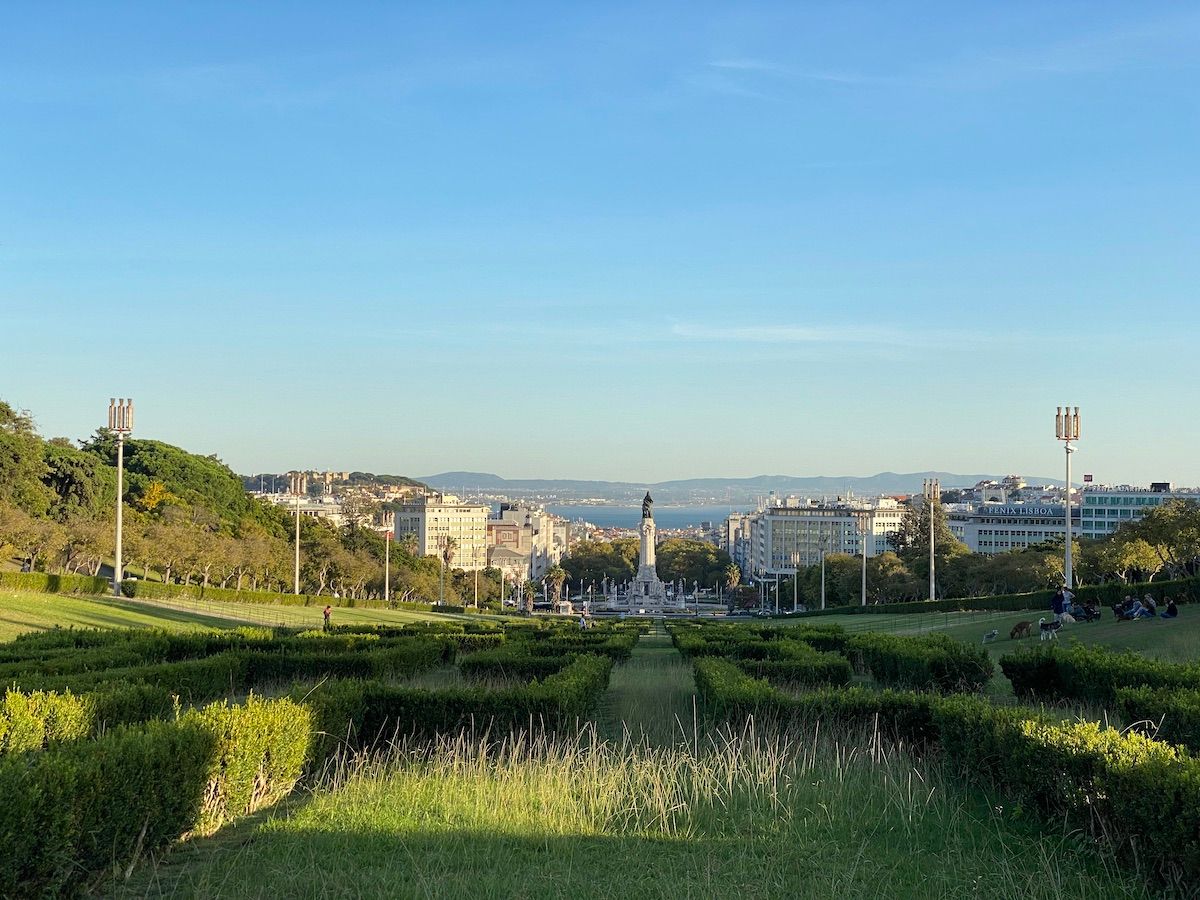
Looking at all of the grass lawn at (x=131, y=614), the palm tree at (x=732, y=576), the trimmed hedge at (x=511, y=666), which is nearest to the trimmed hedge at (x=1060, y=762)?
the trimmed hedge at (x=511, y=666)

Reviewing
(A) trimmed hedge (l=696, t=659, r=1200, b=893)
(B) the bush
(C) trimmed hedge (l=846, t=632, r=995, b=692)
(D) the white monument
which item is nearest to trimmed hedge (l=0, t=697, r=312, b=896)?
(A) trimmed hedge (l=696, t=659, r=1200, b=893)

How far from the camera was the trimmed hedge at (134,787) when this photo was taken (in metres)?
6.54

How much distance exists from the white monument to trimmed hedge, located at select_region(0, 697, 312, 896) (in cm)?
9745

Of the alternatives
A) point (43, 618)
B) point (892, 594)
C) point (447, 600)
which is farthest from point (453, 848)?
point (447, 600)

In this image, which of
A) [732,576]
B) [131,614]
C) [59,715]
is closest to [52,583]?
[131,614]

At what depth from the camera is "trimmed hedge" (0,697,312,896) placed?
6.54 meters

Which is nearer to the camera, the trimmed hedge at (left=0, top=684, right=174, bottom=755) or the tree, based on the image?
the trimmed hedge at (left=0, top=684, right=174, bottom=755)

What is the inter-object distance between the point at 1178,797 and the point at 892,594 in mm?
77258

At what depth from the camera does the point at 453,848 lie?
8.33 m

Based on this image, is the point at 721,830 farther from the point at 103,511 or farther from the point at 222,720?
the point at 103,511

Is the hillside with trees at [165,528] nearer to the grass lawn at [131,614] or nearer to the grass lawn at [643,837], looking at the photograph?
the grass lawn at [131,614]

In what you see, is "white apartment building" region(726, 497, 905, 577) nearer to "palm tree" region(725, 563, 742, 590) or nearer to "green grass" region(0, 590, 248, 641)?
"palm tree" region(725, 563, 742, 590)

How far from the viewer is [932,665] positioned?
57.5 feet

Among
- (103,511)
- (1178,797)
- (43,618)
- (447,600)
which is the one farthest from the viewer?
(447,600)
